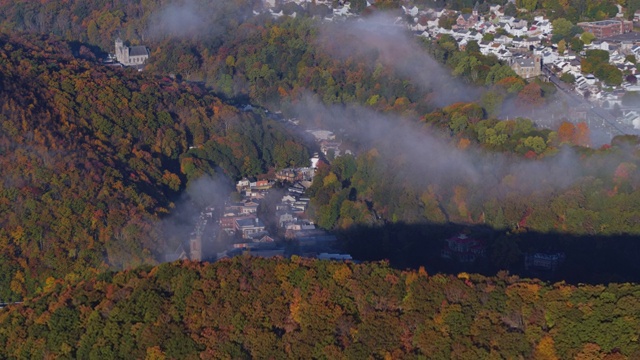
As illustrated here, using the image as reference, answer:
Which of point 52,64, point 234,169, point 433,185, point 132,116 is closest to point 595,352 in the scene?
point 433,185

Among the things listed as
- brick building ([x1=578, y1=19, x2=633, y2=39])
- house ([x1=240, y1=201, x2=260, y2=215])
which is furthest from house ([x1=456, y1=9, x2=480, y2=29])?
house ([x1=240, y1=201, x2=260, y2=215])

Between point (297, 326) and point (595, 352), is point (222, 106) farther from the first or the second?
point (595, 352)

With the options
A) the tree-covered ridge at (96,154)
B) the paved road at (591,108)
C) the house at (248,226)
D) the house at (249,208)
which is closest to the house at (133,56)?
the tree-covered ridge at (96,154)

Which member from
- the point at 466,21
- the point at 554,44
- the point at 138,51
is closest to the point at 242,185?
the point at 138,51

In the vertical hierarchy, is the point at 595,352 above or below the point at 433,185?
above

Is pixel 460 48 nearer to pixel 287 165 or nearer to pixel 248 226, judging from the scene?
pixel 287 165

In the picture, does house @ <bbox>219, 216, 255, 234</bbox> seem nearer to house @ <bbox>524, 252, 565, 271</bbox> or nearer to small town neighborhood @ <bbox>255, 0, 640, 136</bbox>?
house @ <bbox>524, 252, 565, 271</bbox>

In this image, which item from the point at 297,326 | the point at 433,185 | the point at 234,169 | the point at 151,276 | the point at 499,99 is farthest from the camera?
the point at 499,99

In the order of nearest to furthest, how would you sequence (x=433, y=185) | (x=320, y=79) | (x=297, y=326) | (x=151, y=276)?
(x=297, y=326) < (x=151, y=276) < (x=433, y=185) < (x=320, y=79)
